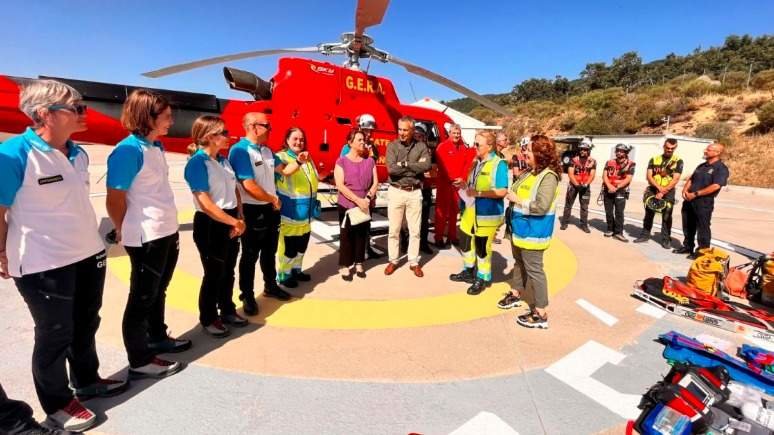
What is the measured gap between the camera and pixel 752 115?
1042 inches

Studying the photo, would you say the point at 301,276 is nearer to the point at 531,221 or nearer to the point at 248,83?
the point at 531,221

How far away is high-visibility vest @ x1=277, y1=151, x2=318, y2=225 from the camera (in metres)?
4.16

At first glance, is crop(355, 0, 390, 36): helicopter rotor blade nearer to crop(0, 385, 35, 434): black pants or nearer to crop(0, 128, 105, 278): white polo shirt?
crop(0, 128, 105, 278): white polo shirt

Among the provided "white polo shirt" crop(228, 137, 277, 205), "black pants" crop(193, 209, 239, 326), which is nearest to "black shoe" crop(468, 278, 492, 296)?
"white polo shirt" crop(228, 137, 277, 205)

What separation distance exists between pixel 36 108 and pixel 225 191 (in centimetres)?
126

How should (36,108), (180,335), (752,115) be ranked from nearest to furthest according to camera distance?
1. (36,108)
2. (180,335)
3. (752,115)

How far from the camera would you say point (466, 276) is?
15.7 ft

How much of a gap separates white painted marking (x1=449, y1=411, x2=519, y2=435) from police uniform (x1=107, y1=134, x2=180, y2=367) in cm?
212

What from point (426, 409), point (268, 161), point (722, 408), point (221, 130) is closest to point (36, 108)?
point (221, 130)

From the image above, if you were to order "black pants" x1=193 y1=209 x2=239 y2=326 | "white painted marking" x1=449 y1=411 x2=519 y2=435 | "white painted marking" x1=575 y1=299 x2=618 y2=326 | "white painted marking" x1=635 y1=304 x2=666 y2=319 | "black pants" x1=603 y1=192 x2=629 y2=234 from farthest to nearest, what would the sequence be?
1. "black pants" x1=603 y1=192 x2=629 y2=234
2. "white painted marking" x1=635 y1=304 x2=666 y2=319
3. "white painted marking" x1=575 y1=299 x2=618 y2=326
4. "black pants" x1=193 y1=209 x2=239 y2=326
5. "white painted marking" x1=449 y1=411 x2=519 y2=435

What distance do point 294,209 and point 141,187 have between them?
6.17 feet

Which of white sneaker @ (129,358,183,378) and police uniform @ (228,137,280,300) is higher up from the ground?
police uniform @ (228,137,280,300)

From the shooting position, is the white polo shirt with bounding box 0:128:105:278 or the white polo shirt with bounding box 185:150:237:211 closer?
the white polo shirt with bounding box 0:128:105:278

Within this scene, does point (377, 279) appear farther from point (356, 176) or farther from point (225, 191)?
point (225, 191)
